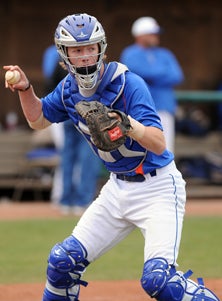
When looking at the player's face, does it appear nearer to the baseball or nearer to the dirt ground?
the baseball

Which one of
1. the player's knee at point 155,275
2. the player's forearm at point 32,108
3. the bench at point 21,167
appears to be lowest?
the bench at point 21,167

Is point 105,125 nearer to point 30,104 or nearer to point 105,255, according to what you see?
point 30,104

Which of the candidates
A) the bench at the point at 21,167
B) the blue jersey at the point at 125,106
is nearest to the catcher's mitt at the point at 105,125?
the blue jersey at the point at 125,106

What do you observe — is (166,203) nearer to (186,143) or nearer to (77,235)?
(77,235)

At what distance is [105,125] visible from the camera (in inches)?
Result: 195

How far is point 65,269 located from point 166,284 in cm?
66

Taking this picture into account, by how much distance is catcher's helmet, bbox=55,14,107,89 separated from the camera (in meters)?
5.30

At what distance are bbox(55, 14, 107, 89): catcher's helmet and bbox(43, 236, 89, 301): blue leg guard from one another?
941 mm

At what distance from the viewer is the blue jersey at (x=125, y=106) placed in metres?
5.29

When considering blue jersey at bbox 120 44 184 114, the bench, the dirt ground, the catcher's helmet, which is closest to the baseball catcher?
the catcher's helmet

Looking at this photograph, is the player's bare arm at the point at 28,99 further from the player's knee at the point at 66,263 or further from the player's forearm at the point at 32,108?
the player's knee at the point at 66,263

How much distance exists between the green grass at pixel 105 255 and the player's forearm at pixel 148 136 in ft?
8.73

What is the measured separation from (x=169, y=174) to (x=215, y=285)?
179cm

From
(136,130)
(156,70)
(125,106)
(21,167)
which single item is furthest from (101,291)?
(21,167)
